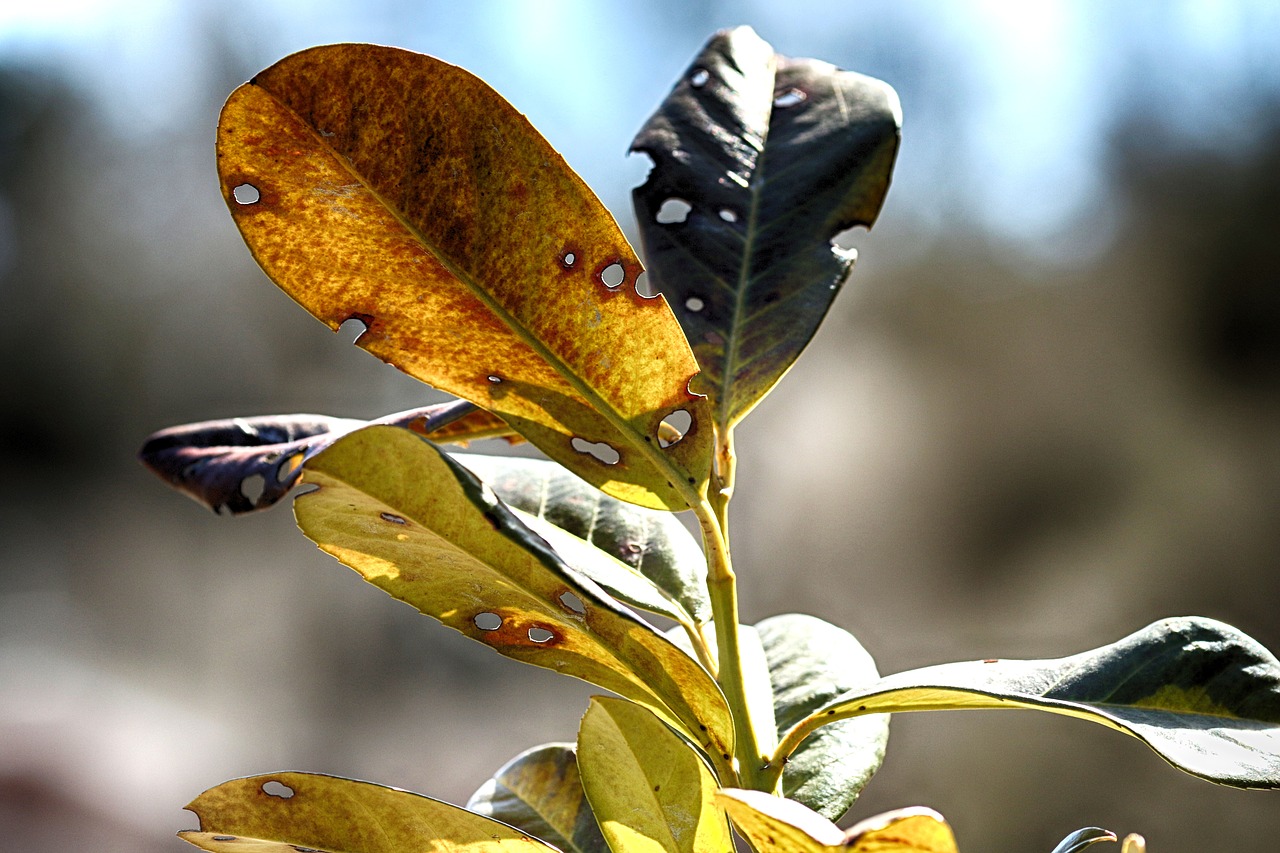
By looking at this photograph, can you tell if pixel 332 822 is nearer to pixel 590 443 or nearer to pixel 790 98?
pixel 590 443

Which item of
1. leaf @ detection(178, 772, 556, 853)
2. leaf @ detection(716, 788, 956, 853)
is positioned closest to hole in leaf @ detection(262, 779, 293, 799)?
leaf @ detection(178, 772, 556, 853)

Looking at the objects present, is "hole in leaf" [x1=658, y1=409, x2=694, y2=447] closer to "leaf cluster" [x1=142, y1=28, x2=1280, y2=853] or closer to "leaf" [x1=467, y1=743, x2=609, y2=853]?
"leaf cluster" [x1=142, y1=28, x2=1280, y2=853]

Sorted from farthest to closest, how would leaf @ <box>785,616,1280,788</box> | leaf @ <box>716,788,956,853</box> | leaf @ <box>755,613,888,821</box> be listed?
leaf @ <box>755,613,888,821</box>
leaf @ <box>785,616,1280,788</box>
leaf @ <box>716,788,956,853</box>

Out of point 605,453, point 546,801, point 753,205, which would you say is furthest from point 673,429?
point 546,801

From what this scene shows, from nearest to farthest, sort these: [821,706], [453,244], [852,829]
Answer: [852,829] → [453,244] → [821,706]

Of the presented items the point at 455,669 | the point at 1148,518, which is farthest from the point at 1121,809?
the point at 455,669
